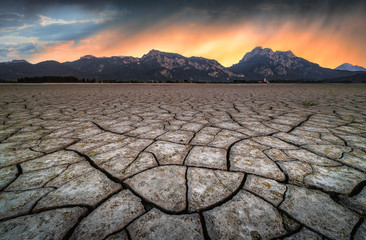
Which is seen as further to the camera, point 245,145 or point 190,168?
point 245,145

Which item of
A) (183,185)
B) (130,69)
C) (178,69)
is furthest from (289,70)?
(183,185)

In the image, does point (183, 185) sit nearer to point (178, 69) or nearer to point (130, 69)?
point (130, 69)

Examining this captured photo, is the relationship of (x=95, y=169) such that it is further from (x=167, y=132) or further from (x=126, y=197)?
(x=167, y=132)

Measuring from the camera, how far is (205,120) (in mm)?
2121

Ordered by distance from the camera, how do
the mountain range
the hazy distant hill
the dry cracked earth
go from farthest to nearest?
the hazy distant hill, the mountain range, the dry cracked earth

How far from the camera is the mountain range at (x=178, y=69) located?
3558 inches

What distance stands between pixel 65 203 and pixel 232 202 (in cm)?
77

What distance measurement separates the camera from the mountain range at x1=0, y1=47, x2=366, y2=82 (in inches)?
3558

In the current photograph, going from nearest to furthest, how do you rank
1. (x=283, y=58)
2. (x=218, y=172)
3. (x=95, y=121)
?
(x=218, y=172) < (x=95, y=121) < (x=283, y=58)

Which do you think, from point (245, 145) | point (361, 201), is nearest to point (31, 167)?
point (245, 145)

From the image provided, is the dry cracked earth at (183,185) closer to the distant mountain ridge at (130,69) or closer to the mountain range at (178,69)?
the distant mountain ridge at (130,69)

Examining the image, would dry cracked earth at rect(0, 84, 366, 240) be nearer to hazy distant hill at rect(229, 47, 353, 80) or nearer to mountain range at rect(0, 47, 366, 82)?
mountain range at rect(0, 47, 366, 82)

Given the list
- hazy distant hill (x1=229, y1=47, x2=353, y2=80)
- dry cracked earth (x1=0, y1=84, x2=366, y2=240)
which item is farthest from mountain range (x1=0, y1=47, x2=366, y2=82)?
dry cracked earth (x1=0, y1=84, x2=366, y2=240)

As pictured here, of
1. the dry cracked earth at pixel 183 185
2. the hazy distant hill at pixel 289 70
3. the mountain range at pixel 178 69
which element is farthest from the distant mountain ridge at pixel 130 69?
the dry cracked earth at pixel 183 185
